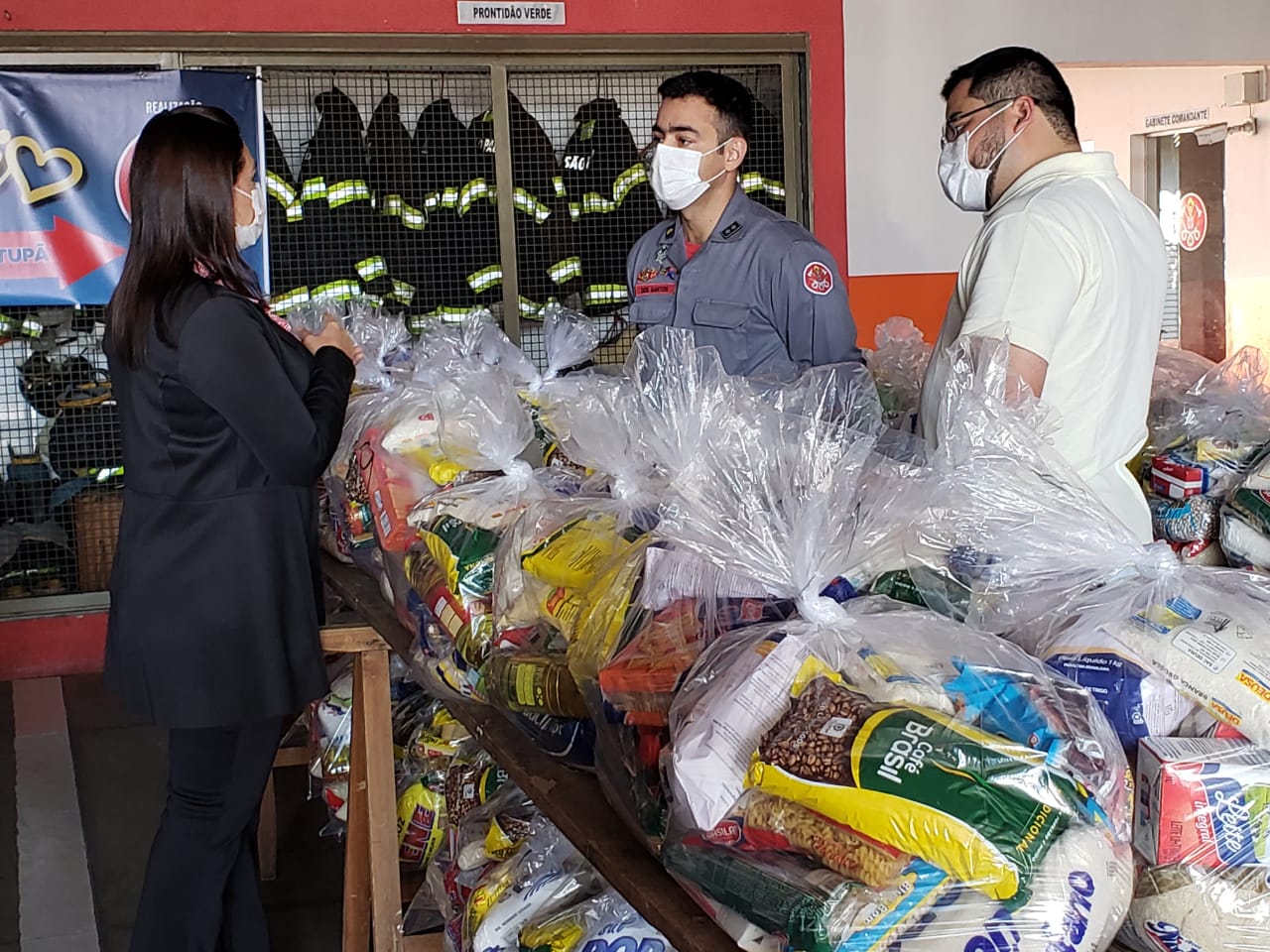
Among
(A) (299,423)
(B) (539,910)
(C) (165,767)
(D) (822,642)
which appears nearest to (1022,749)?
(D) (822,642)

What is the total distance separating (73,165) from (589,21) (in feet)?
5.98

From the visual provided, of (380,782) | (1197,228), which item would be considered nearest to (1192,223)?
(1197,228)

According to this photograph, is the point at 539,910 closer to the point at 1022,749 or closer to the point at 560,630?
the point at 560,630

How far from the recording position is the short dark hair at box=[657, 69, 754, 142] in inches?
107

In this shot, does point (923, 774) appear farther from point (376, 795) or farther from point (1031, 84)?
point (1031, 84)

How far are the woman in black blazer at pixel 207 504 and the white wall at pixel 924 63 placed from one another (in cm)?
342

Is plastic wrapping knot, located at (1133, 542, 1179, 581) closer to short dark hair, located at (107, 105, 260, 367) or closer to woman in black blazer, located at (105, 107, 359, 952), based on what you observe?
woman in black blazer, located at (105, 107, 359, 952)

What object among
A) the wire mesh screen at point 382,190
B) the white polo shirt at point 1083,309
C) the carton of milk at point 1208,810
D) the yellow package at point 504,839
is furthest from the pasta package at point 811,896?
the wire mesh screen at point 382,190

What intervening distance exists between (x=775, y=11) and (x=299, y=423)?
3.58m

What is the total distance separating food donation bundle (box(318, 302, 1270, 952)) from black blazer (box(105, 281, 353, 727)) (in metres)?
0.23

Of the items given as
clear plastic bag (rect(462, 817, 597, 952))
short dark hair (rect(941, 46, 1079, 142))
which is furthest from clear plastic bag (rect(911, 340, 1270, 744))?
short dark hair (rect(941, 46, 1079, 142))

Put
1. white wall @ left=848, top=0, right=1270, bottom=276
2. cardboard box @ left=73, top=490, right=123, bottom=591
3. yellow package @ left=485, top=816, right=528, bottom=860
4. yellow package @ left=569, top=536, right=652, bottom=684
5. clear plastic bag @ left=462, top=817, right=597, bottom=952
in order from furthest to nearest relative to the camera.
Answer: white wall @ left=848, top=0, right=1270, bottom=276 < cardboard box @ left=73, top=490, right=123, bottom=591 < yellow package @ left=485, top=816, right=528, bottom=860 < clear plastic bag @ left=462, top=817, right=597, bottom=952 < yellow package @ left=569, top=536, right=652, bottom=684

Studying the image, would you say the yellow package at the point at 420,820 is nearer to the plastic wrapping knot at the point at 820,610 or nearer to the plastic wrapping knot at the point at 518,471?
the plastic wrapping knot at the point at 518,471

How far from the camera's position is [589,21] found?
4801 millimetres
